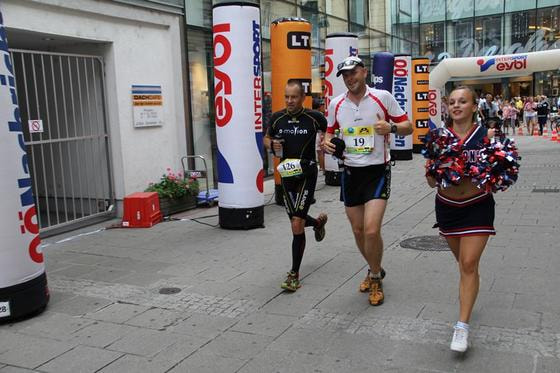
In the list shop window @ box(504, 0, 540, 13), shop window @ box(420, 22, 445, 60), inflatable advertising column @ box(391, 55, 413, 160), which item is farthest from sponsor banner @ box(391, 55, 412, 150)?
shop window @ box(504, 0, 540, 13)

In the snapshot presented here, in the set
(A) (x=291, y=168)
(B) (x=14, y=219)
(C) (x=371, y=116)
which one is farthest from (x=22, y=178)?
(C) (x=371, y=116)

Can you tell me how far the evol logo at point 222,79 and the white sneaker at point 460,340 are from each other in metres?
4.91

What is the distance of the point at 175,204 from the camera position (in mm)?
9578

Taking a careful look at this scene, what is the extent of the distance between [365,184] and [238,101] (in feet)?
11.3

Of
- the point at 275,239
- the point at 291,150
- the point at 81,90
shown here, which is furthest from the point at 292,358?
the point at 81,90

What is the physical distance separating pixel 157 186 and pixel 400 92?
9.17 meters

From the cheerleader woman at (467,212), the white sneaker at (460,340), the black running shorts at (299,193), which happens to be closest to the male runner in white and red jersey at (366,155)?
the black running shorts at (299,193)

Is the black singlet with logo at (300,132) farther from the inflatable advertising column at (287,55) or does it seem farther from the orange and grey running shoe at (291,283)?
the inflatable advertising column at (287,55)

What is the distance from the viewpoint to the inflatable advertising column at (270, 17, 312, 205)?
10.1 m

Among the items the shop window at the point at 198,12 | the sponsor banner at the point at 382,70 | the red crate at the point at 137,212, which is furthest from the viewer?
the sponsor banner at the point at 382,70

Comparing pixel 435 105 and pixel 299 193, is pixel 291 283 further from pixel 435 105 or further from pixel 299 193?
pixel 435 105

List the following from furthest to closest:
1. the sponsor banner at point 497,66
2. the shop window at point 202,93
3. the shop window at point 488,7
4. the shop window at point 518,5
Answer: the shop window at point 488,7 → the shop window at point 518,5 → the sponsor banner at point 497,66 → the shop window at point 202,93

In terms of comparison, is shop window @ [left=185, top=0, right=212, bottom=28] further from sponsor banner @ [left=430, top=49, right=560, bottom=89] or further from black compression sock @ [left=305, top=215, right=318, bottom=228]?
sponsor banner @ [left=430, top=49, right=560, bottom=89]

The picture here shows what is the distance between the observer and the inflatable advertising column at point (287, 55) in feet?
33.1
